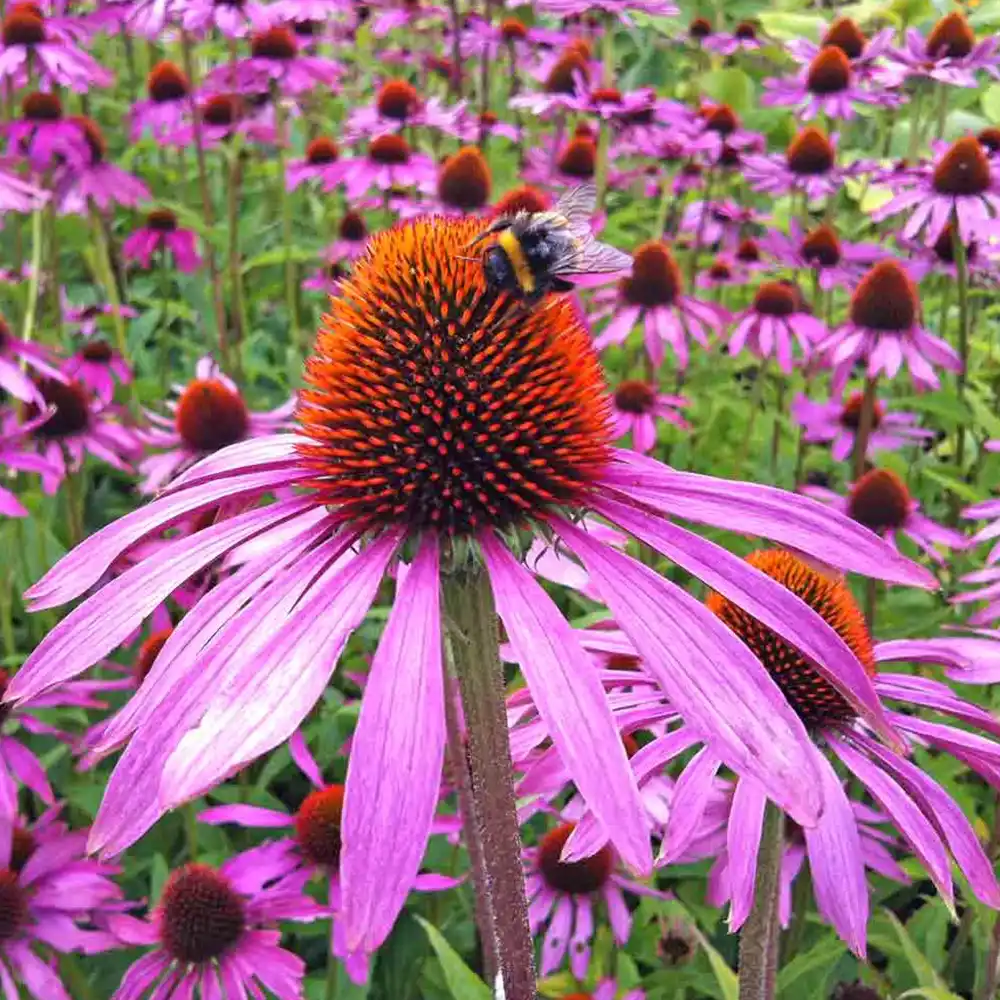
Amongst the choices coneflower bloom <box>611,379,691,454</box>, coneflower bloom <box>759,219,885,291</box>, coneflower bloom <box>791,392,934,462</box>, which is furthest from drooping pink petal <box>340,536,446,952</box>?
coneflower bloom <box>759,219,885,291</box>

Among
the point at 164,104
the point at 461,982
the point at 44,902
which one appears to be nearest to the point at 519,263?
the point at 461,982

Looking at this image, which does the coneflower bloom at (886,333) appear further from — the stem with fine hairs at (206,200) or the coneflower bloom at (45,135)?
the coneflower bloom at (45,135)

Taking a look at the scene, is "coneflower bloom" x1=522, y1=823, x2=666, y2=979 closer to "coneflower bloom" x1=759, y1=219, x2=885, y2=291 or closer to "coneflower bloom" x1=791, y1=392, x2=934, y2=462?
"coneflower bloom" x1=791, y1=392, x2=934, y2=462

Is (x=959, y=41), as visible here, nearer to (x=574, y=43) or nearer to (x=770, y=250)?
(x=770, y=250)

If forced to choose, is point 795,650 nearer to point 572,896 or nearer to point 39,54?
point 572,896

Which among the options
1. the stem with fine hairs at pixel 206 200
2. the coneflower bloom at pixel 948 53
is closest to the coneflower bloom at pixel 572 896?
the stem with fine hairs at pixel 206 200

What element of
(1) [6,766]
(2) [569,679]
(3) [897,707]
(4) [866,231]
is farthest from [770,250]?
(2) [569,679]
